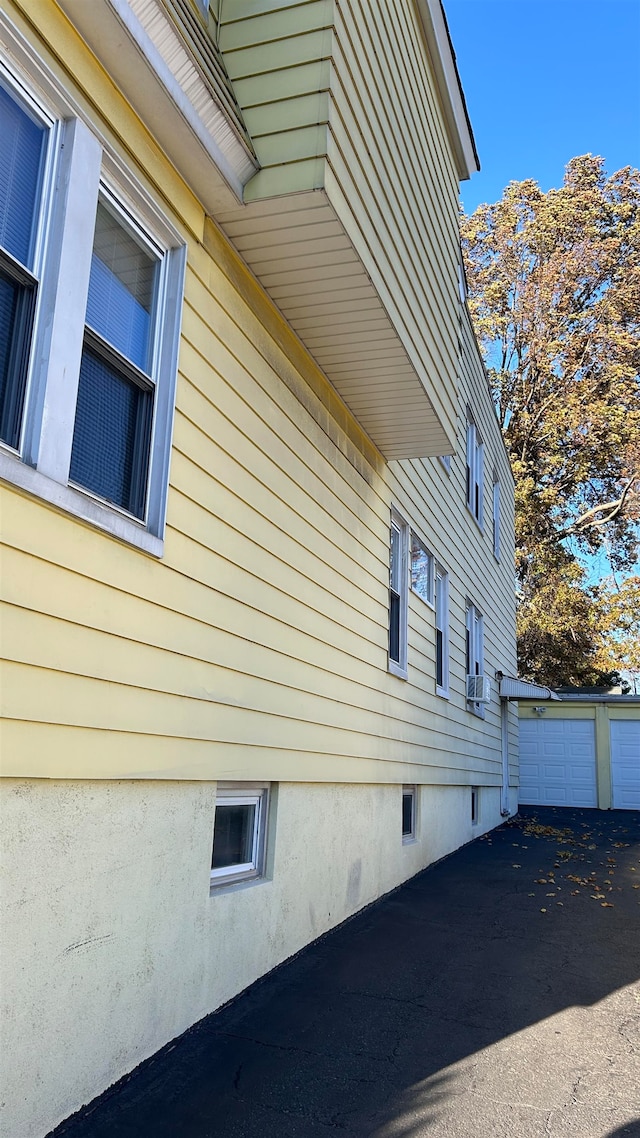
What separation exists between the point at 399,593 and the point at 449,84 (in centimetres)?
499

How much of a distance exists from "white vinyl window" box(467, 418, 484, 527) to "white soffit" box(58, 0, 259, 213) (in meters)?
9.35

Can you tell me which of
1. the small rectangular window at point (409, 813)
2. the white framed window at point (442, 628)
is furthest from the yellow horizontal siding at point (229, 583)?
the white framed window at point (442, 628)

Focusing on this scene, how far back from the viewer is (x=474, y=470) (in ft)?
45.2

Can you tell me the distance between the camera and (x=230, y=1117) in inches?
131

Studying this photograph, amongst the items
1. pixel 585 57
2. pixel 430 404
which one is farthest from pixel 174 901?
pixel 585 57

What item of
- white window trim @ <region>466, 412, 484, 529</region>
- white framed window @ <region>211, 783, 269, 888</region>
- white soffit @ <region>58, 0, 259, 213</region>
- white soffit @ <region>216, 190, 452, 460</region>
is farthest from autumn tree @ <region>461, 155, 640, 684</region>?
white soffit @ <region>58, 0, 259, 213</region>

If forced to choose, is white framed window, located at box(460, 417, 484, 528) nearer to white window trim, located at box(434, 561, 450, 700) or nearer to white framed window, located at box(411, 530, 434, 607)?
white window trim, located at box(434, 561, 450, 700)

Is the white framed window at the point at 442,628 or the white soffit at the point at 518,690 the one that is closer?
the white framed window at the point at 442,628

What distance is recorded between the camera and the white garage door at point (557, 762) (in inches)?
842

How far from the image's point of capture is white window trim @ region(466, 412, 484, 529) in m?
13.3

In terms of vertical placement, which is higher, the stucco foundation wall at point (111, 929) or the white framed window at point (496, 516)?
the white framed window at point (496, 516)

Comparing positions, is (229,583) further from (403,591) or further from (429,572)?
(429,572)

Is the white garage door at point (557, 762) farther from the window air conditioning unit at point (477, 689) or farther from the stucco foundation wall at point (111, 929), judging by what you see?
the stucco foundation wall at point (111, 929)

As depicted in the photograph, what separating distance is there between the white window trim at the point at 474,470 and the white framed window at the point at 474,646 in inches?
63.0
